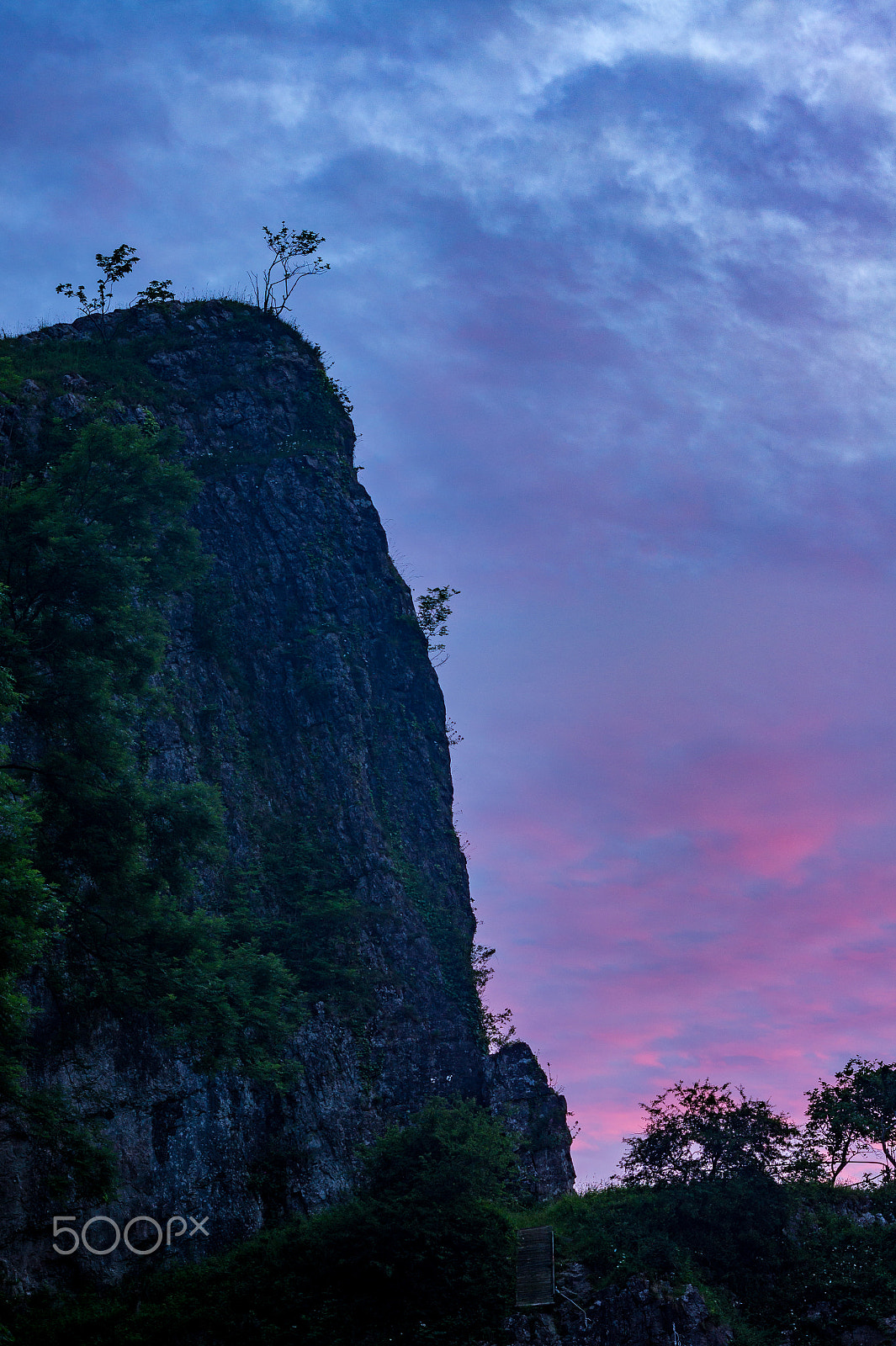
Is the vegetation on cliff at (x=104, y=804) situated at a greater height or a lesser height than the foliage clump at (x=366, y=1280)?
greater

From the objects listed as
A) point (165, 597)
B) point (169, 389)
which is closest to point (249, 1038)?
point (165, 597)

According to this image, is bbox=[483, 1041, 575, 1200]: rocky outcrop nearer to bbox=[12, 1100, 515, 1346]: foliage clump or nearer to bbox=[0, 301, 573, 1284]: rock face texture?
bbox=[0, 301, 573, 1284]: rock face texture

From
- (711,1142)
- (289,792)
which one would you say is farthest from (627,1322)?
(289,792)

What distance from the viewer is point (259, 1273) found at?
25.5m

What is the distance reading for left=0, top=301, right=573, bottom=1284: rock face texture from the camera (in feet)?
91.5

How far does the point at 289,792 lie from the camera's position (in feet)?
129

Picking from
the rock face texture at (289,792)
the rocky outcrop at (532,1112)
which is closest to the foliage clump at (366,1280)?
the rock face texture at (289,792)

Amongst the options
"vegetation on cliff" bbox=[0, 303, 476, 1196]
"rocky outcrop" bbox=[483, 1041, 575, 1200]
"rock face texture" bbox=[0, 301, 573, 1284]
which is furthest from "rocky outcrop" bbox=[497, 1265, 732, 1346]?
"rocky outcrop" bbox=[483, 1041, 575, 1200]

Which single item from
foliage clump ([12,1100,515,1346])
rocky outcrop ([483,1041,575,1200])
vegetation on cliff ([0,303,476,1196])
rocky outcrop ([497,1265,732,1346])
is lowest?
rocky outcrop ([497,1265,732,1346])

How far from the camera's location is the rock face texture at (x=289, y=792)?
2788 centimetres

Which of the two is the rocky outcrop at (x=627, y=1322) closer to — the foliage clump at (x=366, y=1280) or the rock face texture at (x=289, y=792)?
the foliage clump at (x=366, y=1280)

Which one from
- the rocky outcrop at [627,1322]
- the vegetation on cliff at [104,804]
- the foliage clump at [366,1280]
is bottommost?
the rocky outcrop at [627,1322]

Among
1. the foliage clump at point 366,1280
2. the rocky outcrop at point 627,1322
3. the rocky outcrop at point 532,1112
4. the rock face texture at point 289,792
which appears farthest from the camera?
the rocky outcrop at point 532,1112

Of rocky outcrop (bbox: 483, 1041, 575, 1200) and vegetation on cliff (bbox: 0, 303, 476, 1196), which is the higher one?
vegetation on cliff (bbox: 0, 303, 476, 1196)
